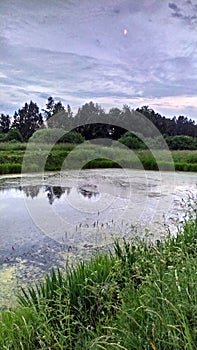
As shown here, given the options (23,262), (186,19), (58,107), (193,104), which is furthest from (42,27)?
(58,107)

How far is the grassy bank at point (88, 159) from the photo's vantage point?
10.5 metres

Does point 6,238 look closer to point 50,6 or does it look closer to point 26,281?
point 26,281

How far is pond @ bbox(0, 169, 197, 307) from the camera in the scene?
10.3ft

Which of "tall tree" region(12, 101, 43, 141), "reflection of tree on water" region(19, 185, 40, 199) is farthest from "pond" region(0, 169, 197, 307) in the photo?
"tall tree" region(12, 101, 43, 141)

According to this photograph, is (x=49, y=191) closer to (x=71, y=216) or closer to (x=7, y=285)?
(x=71, y=216)

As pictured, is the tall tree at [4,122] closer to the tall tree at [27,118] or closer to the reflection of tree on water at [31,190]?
the tall tree at [27,118]

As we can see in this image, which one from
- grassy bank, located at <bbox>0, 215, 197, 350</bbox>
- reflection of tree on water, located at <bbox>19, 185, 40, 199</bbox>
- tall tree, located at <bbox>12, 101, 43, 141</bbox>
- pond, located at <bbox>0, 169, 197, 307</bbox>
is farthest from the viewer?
tall tree, located at <bbox>12, 101, 43, 141</bbox>

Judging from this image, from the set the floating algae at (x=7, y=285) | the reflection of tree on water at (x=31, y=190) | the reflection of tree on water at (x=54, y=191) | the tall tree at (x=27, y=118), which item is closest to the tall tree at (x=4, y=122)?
the tall tree at (x=27, y=118)

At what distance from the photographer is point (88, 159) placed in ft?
38.0

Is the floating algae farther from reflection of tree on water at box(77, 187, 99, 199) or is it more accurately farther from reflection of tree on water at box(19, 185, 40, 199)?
reflection of tree on water at box(77, 187, 99, 199)

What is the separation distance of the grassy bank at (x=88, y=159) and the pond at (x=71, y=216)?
1.95m

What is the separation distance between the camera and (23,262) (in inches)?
124

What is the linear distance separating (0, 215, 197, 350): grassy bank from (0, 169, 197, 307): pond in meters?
0.38

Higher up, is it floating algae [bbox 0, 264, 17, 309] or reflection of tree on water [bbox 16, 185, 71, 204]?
reflection of tree on water [bbox 16, 185, 71, 204]
